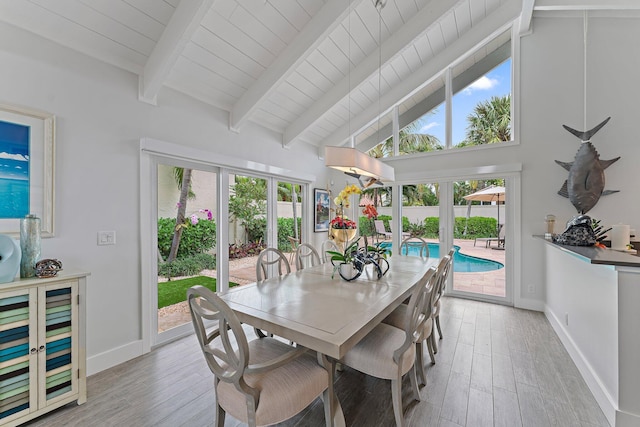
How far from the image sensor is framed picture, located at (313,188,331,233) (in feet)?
16.3

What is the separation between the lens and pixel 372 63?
3441 mm

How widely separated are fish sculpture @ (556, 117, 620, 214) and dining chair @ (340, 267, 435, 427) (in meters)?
2.86

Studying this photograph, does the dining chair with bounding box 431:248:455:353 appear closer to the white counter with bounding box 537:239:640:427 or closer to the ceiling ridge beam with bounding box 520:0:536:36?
the white counter with bounding box 537:239:640:427

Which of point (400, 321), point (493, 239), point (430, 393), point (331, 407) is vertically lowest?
point (430, 393)

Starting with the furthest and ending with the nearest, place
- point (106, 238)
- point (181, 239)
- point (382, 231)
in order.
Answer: point (382, 231), point (181, 239), point (106, 238)

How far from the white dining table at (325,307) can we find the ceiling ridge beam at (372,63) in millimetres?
2560

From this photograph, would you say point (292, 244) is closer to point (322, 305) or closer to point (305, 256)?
point (305, 256)

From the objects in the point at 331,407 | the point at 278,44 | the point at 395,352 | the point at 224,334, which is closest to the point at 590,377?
the point at 395,352

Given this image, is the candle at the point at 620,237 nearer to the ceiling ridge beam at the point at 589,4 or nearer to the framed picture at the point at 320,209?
the ceiling ridge beam at the point at 589,4

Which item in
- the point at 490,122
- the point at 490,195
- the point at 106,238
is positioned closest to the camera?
the point at 106,238

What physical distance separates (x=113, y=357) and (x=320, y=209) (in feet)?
11.8

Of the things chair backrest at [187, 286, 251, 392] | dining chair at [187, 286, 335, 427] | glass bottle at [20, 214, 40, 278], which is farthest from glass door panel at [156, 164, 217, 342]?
chair backrest at [187, 286, 251, 392]

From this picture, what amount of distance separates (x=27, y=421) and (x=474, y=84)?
6053 millimetres

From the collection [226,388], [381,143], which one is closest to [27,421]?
[226,388]
